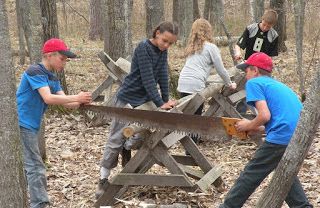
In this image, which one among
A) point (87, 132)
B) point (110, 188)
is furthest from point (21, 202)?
point (87, 132)

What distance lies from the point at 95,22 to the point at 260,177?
19.3 meters

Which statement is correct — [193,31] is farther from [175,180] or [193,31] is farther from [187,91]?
[175,180]

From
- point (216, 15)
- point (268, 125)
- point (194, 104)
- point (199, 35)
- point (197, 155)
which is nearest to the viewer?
point (268, 125)

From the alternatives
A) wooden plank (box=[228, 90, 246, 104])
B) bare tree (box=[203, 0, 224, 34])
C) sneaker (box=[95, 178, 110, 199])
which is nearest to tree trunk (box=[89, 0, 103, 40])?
bare tree (box=[203, 0, 224, 34])

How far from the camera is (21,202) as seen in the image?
5.18m

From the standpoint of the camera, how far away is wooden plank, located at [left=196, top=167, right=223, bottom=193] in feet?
22.0

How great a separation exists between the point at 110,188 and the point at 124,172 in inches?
10.5

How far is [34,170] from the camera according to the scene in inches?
238

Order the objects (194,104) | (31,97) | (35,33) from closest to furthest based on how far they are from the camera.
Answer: (31,97) < (194,104) < (35,33)

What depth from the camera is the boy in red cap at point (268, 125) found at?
17.5 ft

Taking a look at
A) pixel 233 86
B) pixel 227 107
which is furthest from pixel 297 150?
pixel 227 107

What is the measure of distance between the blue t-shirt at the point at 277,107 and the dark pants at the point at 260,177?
0.11m

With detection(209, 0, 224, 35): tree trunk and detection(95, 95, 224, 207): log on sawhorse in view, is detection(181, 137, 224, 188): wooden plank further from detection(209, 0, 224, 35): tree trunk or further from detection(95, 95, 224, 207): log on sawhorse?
detection(209, 0, 224, 35): tree trunk

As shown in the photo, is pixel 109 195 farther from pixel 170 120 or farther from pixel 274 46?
pixel 274 46
